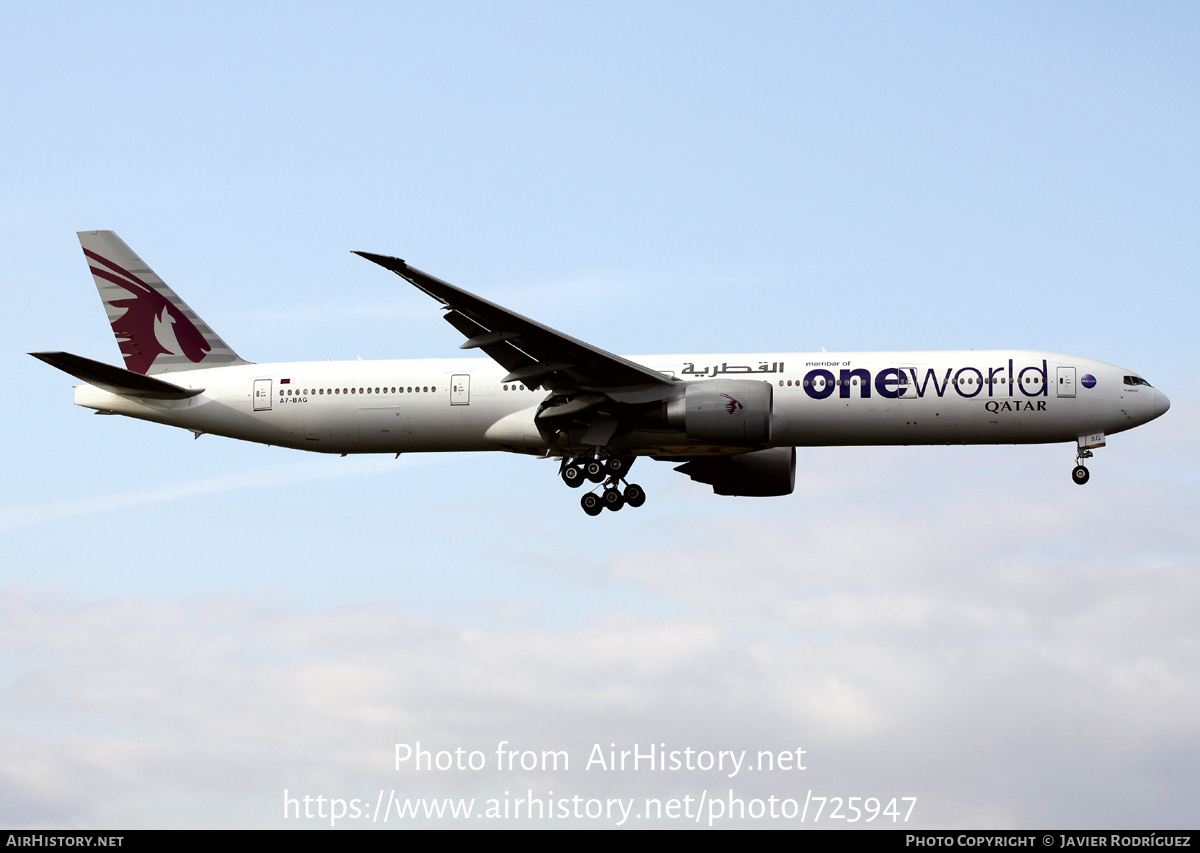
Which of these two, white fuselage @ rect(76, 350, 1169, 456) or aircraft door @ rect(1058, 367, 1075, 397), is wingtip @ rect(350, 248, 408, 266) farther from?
aircraft door @ rect(1058, 367, 1075, 397)

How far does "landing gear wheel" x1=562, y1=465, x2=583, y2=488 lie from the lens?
36.6 metres

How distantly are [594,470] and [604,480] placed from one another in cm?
39

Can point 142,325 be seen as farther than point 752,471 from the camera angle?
Yes

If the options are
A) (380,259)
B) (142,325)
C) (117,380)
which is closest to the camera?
(380,259)

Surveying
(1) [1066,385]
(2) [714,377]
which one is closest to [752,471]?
(2) [714,377]

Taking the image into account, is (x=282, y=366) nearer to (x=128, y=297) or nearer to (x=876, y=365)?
(x=128, y=297)

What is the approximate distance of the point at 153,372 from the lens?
1556 inches

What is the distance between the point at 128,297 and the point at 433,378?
1016 cm

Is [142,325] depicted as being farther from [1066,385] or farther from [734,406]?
[1066,385]

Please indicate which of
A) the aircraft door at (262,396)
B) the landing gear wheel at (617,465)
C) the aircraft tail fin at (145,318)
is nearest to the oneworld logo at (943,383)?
the landing gear wheel at (617,465)

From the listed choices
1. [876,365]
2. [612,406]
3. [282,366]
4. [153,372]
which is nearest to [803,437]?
[876,365]

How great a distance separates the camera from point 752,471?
39281 millimetres

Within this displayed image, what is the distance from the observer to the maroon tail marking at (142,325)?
130 ft
